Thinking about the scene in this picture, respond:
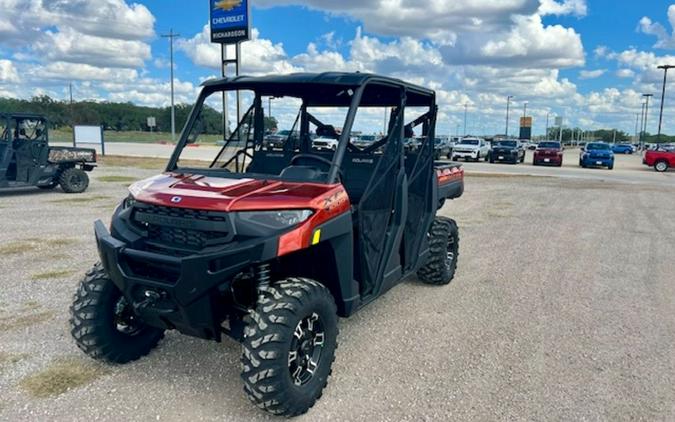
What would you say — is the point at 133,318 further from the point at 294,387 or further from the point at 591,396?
the point at 591,396

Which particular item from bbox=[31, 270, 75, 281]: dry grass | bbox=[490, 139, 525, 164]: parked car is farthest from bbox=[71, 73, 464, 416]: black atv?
bbox=[490, 139, 525, 164]: parked car

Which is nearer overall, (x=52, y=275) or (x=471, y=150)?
(x=52, y=275)

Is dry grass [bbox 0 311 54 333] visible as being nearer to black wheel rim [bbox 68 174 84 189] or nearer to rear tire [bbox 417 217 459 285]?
rear tire [bbox 417 217 459 285]

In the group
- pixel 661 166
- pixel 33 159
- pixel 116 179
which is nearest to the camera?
pixel 33 159

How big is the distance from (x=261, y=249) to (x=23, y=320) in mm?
3047

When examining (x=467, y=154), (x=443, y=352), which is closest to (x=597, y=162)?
(x=467, y=154)

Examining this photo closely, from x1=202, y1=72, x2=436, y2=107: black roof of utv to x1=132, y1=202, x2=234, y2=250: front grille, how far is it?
137 centimetres

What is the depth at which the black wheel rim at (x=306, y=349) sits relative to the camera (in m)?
3.30

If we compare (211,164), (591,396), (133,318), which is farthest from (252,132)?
(591,396)

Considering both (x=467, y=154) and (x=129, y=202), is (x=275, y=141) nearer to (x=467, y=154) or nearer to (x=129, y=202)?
(x=129, y=202)

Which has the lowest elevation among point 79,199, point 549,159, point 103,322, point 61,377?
point 61,377

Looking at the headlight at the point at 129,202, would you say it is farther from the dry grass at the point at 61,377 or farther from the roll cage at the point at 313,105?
the dry grass at the point at 61,377

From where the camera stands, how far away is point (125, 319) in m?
3.91

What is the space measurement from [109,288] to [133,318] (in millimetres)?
345
